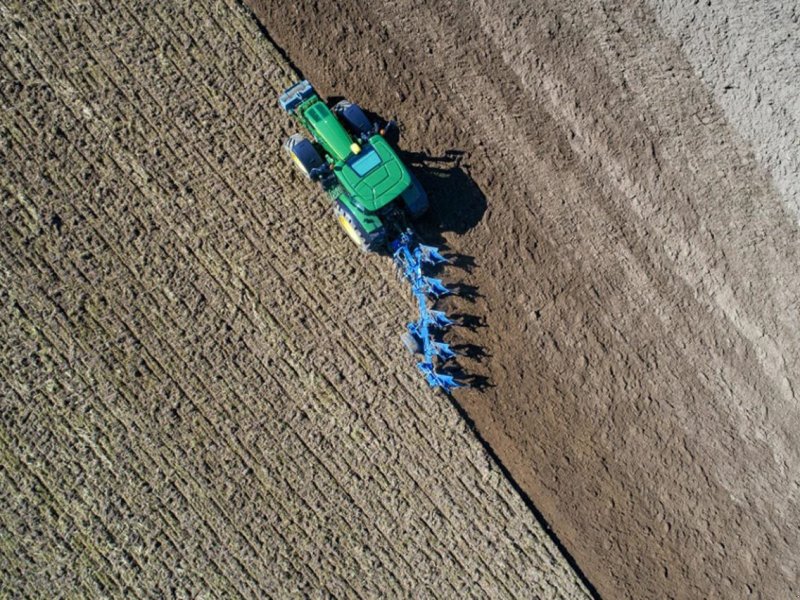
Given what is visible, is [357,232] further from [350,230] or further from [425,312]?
[425,312]

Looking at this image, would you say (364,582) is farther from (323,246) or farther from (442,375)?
(323,246)

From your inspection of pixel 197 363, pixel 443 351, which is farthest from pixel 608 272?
pixel 197 363

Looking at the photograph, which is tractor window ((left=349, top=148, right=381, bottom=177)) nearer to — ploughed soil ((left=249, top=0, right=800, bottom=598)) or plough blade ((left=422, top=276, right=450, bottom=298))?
ploughed soil ((left=249, top=0, right=800, bottom=598))

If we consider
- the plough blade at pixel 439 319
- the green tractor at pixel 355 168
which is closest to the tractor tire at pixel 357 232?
the green tractor at pixel 355 168

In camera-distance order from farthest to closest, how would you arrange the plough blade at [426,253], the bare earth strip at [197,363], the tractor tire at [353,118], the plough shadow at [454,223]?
1. the plough shadow at [454,223]
2. the bare earth strip at [197,363]
3. the plough blade at [426,253]
4. the tractor tire at [353,118]

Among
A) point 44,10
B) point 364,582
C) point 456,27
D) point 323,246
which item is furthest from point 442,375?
point 44,10

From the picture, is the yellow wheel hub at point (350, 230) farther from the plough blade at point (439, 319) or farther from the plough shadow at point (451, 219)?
the plough blade at point (439, 319)
